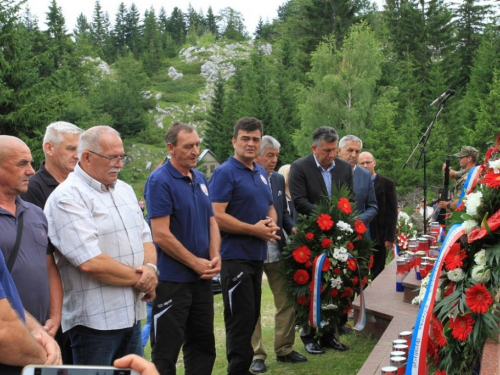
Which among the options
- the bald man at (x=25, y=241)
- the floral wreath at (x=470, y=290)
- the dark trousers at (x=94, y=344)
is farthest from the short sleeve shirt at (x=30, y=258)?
the floral wreath at (x=470, y=290)

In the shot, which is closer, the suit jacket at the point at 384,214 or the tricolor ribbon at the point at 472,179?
the tricolor ribbon at the point at 472,179

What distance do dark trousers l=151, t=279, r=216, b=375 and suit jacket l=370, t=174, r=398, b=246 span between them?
12.3ft

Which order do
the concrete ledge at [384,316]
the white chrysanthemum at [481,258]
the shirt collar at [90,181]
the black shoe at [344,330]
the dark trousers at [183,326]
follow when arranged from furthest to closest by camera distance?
1. the black shoe at [344,330]
2. the concrete ledge at [384,316]
3. the dark trousers at [183,326]
4. the shirt collar at [90,181]
5. the white chrysanthemum at [481,258]

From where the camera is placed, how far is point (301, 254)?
566cm

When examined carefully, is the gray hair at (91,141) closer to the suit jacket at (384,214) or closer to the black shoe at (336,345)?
the black shoe at (336,345)

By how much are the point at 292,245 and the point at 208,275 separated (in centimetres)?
153

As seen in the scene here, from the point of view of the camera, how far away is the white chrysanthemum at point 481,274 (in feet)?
10.3

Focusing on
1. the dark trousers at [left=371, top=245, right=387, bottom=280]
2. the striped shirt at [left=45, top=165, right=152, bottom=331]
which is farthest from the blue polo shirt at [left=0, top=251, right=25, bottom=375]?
the dark trousers at [left=371, top=245, right=387, bottom=280]

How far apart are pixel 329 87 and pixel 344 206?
112 ft

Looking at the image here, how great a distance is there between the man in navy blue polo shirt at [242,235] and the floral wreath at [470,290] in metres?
1.85

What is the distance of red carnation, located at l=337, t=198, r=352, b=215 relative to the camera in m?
5.72

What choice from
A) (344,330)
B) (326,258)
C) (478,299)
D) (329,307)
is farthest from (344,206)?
(478,299)

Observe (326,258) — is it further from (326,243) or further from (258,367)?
(258,367)

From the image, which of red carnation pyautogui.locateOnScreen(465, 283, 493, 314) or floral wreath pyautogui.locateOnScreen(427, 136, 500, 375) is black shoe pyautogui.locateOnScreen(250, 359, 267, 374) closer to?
floral wreath pyautogui.locateOnScreen(427, 136, 500, 375)
